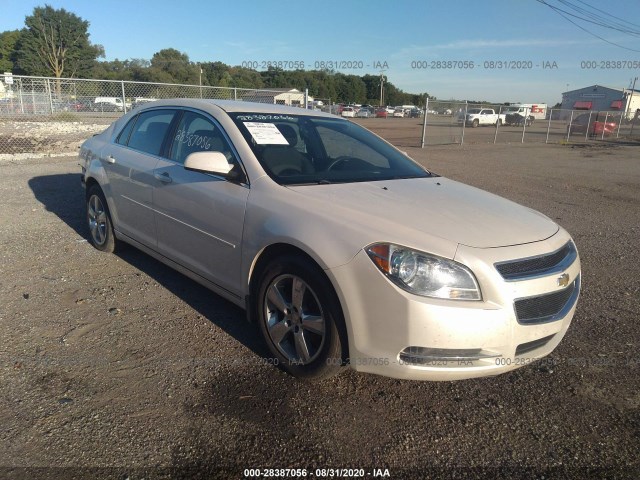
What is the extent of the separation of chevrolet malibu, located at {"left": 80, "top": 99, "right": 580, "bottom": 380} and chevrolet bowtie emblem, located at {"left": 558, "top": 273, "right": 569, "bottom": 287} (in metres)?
0.01

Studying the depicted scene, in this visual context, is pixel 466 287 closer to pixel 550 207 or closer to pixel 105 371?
pixel 105 371

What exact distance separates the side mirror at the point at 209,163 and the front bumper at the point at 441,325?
114 cm

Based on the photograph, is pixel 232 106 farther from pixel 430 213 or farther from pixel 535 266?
pixel 535 266

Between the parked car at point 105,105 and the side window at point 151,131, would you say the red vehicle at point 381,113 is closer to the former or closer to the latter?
the parked car at point 105,105

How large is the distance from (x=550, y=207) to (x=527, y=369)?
19.8ft

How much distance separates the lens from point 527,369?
3.21m

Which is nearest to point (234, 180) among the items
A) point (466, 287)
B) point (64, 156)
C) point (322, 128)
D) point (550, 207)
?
point (322, 128)

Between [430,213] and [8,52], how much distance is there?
9436 cm

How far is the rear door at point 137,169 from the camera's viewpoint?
4.16 m

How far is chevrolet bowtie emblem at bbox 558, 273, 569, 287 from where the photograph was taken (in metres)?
2.69

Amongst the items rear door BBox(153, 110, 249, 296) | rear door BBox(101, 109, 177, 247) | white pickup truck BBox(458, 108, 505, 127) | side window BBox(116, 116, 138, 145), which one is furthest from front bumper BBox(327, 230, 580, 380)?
white pickup truck BBox(458, 108, 505, 127)

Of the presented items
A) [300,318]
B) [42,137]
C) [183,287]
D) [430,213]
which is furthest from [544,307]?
[42,137]

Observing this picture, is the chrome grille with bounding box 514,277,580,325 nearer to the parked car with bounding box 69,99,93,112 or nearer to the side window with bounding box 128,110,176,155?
the side window with bounding box 128,110,176,155

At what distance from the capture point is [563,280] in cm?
272
